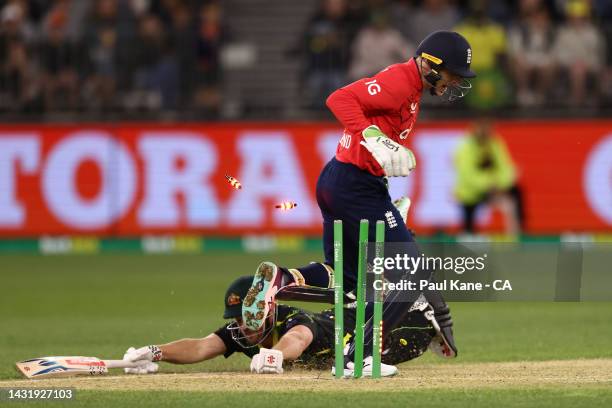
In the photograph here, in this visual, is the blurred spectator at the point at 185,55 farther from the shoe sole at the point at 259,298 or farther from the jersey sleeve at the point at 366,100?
the jersey sleeve at the point at 366,100

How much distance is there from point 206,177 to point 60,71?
2.50m

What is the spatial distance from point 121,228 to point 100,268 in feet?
6.23

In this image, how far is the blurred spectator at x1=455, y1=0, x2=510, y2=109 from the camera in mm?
18359

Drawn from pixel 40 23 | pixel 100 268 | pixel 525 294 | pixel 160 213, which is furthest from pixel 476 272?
pixel 40 23

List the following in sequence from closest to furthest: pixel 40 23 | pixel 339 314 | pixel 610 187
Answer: pixel 339 314 → pixel 610 187 → pixel 40 23

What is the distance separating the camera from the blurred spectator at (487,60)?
1836 centimetres

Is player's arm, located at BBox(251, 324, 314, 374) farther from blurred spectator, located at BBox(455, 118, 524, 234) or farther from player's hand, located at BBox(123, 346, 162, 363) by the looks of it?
blurred spectator, located at BBox(455, 118, 524, 234)

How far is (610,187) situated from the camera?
18.1 m

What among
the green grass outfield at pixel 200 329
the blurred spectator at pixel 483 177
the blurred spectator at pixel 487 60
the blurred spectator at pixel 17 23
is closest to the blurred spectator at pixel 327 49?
the blurred spectator at pixel 487 60

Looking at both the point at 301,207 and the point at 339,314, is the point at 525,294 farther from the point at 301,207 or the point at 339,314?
the point at 301,207

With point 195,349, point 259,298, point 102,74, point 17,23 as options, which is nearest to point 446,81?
point 259,298

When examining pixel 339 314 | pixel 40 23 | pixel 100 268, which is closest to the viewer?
pixel 339 314

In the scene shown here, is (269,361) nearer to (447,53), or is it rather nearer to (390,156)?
(390,156)

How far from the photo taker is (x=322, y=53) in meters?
18.7
